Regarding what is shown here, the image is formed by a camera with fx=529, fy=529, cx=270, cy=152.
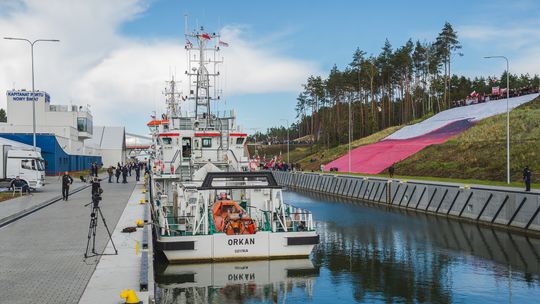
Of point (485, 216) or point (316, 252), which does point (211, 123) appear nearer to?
point (316, 252)

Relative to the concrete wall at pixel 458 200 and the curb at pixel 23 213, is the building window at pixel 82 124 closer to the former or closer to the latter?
the concrete wall at pixel 458 200

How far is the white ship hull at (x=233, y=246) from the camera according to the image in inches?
752

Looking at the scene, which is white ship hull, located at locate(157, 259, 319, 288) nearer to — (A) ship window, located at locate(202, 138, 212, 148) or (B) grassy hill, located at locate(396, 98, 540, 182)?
(A) ship window, located at locate(202, 138, 212, 148)

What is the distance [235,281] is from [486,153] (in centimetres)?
4327

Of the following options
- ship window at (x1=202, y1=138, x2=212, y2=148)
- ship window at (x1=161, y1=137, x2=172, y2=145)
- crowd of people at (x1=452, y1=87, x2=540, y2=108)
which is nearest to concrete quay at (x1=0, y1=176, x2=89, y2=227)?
ship window at (x1=161, y1=137, x2=172, y2=145)

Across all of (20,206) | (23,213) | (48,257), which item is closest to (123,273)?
(48,257)

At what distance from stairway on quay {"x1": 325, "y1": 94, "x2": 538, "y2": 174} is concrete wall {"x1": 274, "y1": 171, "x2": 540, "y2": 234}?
61.3 ft

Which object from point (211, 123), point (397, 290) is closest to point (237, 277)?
point (397, 290)

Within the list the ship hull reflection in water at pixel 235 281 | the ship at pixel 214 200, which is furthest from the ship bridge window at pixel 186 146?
the ship hull reflection in water at pixel 235 281

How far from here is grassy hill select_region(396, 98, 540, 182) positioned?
47969 mm

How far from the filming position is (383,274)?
19391 millimetres

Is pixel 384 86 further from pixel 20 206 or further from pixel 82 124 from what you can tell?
pixel 20 206

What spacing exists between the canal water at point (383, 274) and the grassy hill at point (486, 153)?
21813mm

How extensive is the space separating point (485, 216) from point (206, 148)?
54.2 feet
